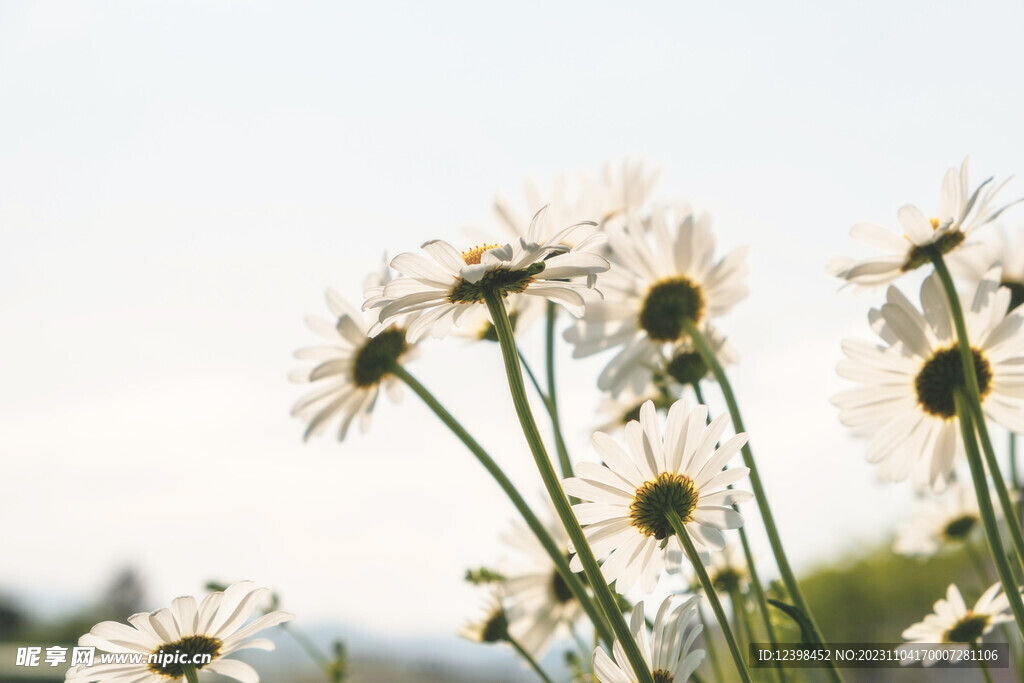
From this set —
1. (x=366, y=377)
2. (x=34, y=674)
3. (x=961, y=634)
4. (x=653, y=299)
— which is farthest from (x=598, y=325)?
Result: (x=34, y=674)

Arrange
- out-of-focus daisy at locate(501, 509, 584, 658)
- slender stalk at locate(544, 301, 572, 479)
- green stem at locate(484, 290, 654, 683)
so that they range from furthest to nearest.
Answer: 1. out-of-focus daisy at locate(501, 509, 584, 658)
2. slender stalk at locate(544, 301, 572, 479)
3. green stem at locate(484, 290, 654, 683)

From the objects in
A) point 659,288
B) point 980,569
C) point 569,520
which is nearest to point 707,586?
point 569,520

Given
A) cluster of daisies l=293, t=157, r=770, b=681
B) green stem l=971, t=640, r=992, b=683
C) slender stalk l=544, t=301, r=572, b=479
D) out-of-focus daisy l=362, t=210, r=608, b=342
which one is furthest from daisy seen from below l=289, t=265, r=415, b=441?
green stem l=971, t=640, r=992, b=683

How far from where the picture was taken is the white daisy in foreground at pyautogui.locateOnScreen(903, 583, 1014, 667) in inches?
28.3

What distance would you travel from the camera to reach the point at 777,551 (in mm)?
574

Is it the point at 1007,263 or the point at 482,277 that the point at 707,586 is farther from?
the point at 1007,263

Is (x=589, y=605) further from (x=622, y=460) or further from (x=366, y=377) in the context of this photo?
(x=366, y=377)

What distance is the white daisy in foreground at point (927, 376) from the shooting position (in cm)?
57

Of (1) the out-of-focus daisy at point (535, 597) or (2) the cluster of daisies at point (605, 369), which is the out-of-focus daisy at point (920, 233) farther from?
(1) the out-of-focus daisy at point (535, 597)

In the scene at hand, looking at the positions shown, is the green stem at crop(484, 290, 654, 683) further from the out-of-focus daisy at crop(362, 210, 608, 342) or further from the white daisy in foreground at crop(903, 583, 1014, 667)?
the white daisy in foreground at crop(903, 583, 1014, 667)

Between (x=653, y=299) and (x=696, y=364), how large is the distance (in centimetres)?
11

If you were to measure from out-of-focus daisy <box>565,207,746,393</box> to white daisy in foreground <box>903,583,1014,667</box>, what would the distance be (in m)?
0.36

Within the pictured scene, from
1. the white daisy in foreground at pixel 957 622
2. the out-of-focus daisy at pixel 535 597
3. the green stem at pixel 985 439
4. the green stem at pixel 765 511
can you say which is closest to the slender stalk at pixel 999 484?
the green stem at pixel 985 439

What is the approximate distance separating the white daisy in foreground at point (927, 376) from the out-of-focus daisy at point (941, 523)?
1.79ft
